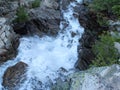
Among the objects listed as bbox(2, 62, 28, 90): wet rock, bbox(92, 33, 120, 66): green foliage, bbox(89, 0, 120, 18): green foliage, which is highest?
bbox(89, 0, 120, 18): green foliage

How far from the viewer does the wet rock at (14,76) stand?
29.8 ft

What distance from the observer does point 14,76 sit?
9430mm

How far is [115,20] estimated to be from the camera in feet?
38.0

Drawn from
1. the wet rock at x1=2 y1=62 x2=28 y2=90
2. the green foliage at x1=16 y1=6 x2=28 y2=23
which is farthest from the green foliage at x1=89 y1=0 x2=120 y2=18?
the wet rock at x1=2 y1=62 x2=28 y2=90

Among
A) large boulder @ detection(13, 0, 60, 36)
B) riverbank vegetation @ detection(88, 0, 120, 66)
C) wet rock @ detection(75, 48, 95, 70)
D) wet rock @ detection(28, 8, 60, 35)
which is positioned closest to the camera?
riverbank vegetation @ detection(88, 0, 120, 66)

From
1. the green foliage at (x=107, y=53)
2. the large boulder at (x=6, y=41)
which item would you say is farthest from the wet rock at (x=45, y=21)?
the green foliage at (x=107, y=53)

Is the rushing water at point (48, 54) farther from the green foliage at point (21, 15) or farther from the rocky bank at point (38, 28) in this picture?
the green foliage at point (21, 15)

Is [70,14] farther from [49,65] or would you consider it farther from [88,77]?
[88,77]

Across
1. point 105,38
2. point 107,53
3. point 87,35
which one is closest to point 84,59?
point 87,35

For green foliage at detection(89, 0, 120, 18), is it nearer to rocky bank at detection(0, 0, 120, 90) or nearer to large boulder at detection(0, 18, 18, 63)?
rocky bank at detection(0, 0, 120, 90)

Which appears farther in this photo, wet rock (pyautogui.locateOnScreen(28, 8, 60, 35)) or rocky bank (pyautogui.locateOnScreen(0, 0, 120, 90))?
wet rock (pyautogui.locateOnScreen(28, 8, 60, 35))

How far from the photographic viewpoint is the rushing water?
382 inches

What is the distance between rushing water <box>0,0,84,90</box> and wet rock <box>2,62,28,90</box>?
172 millimetres

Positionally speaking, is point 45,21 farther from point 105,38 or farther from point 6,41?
point 105,38
